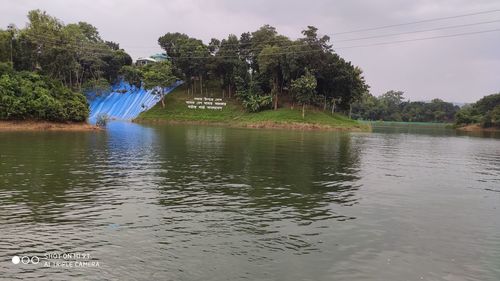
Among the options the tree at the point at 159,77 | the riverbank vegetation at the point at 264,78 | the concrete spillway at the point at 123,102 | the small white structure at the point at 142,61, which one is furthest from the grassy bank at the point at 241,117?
the small white structure at the point at 142,61

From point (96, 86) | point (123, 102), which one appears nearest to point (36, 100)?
point (96, 86)

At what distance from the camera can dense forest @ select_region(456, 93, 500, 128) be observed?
4761 inches

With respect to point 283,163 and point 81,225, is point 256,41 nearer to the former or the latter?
point 283,163

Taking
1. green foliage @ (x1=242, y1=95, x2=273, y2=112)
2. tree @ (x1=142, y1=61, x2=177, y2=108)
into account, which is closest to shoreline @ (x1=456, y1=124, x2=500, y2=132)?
green foliage @ (x1=242, y1=95, x2=273, y2=112)

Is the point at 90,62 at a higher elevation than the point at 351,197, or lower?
higher

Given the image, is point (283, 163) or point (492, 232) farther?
point (283, 163)

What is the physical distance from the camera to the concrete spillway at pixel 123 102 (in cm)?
10650

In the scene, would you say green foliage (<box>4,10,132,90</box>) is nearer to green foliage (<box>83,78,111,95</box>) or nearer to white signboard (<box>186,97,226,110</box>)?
green foliage (<box>83,78,111,95</box>)

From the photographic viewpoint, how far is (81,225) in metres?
13.7

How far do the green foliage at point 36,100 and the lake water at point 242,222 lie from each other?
3372 cm

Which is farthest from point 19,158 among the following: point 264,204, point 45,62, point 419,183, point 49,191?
point 45,62

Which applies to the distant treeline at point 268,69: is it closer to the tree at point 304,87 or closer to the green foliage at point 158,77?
the tree at point 304,87

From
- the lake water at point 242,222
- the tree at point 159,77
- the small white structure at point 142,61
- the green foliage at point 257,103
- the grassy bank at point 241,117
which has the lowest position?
the lake water at point 242,222

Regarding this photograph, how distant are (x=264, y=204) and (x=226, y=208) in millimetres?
1814
